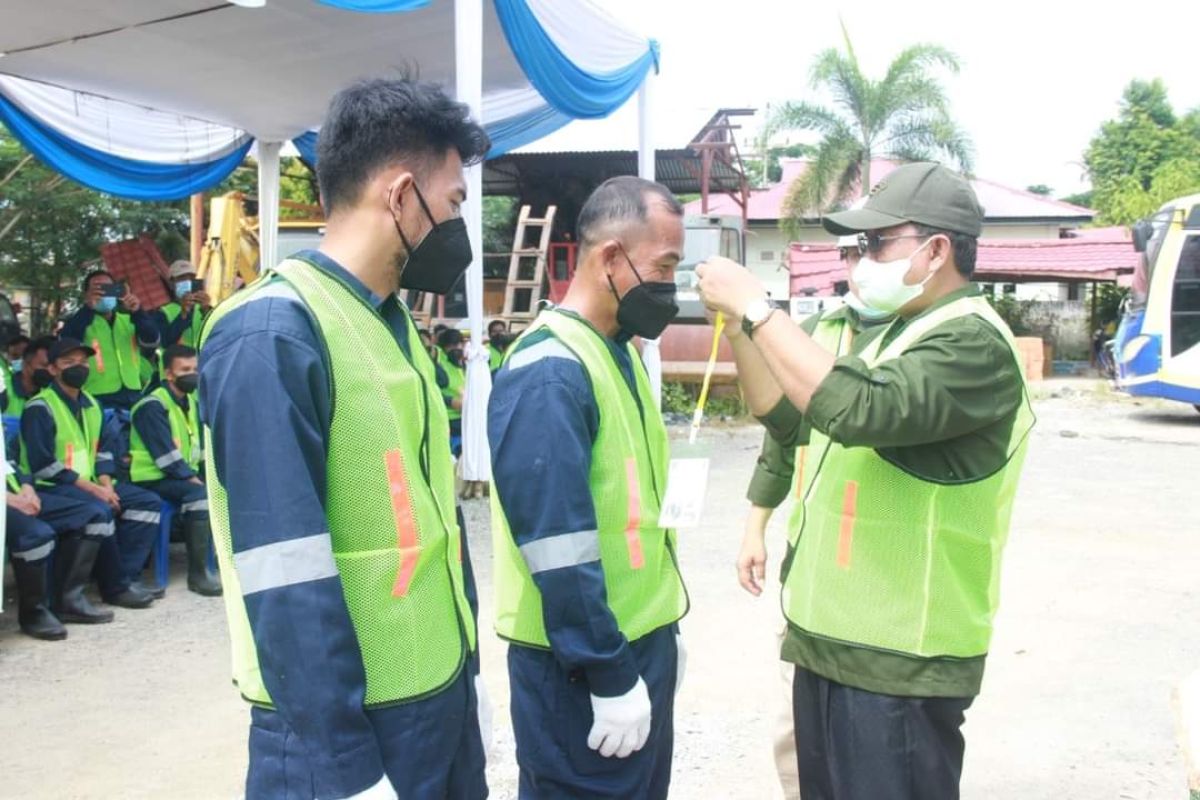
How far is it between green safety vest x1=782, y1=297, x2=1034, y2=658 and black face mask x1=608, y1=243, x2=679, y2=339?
1.80 feet

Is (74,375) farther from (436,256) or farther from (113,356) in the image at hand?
(436,256)

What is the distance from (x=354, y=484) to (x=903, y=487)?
1225 mm

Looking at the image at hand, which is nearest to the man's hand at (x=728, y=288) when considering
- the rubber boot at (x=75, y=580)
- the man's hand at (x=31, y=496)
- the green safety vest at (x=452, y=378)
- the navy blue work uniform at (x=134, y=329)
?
the man's hand at (x=31, y=496)

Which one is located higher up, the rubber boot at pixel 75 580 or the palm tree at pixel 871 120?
the palm tree at pixel 871 120

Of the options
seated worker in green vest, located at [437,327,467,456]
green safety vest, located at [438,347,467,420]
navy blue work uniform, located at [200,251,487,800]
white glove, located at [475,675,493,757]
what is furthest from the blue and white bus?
navy blue work uniform, located at [200,251,487,800]

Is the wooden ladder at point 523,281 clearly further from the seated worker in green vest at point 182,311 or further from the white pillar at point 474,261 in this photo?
the white pillar at point 474,261

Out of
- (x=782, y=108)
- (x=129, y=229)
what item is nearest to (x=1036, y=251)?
(x=782, y=108)

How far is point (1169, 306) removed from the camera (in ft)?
46.2

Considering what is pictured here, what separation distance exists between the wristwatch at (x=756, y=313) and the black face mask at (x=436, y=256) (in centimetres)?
62

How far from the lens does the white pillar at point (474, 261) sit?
260 inches

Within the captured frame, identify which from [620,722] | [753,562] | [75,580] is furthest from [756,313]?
[75,580]

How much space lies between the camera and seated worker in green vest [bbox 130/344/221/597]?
6352 mm

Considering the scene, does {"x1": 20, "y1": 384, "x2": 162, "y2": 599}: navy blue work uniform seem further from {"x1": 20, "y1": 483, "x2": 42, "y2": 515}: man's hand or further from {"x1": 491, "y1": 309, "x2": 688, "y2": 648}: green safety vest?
{"x1": 491, "y1": 309, "x2": 688, "y2": 648}: green safety vest

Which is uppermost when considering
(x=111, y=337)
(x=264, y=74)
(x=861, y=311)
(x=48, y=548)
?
(x=264, y=74)
